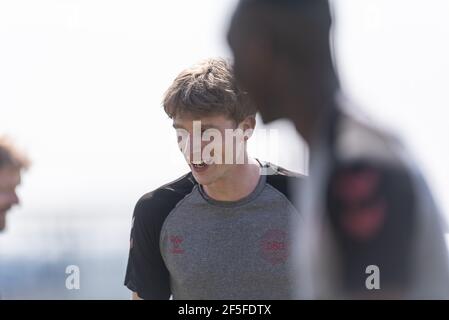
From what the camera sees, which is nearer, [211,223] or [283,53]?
[283,53]

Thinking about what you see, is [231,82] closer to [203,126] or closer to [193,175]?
[203,126]

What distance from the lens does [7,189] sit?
2.94 meters

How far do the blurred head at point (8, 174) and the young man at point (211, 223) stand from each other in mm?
757

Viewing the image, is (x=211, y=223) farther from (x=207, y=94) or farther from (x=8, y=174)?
(x=8, y=174)

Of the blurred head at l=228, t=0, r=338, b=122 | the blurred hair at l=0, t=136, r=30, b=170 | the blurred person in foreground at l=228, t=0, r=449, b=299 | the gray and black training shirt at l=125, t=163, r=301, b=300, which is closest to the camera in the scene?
the blurred person in foreground at l=228, t=0, r=449, b=299

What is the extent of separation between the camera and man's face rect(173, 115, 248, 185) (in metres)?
2.43

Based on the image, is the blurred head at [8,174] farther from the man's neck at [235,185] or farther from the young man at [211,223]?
the man's neck at [235,185]

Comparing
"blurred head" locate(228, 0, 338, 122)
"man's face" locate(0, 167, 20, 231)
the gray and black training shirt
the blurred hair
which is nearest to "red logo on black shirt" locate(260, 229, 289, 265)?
the gray and black training shirt

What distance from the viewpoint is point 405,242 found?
1182 millimetres

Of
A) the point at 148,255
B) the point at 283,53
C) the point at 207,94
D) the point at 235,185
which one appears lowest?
the point at 148,255

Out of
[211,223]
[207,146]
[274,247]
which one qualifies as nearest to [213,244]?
[211,223]

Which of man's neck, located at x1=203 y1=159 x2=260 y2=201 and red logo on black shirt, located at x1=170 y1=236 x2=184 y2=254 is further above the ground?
man's neck, located at x1=203 y1=159 x2=260 y2=201

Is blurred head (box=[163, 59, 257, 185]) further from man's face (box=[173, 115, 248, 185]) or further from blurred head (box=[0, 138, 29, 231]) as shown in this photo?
blurred head (box=[0, 138, 29, 231])

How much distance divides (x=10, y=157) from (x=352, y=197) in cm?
222
